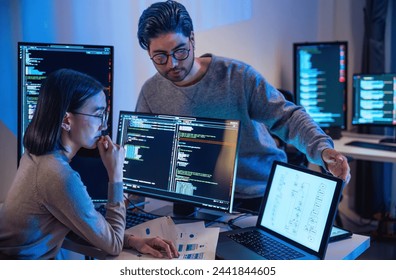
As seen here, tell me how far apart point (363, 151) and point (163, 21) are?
167 centimetres

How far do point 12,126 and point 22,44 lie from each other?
0.33 meters

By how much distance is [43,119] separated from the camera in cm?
141

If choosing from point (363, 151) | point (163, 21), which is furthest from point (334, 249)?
point (363, 151)

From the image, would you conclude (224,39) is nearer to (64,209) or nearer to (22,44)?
(22,44)

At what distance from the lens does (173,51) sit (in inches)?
69.6

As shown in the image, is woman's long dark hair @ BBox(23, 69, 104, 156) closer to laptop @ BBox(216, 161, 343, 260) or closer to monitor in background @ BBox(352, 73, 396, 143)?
laptop @ BBox(216, 161, 343, 260)

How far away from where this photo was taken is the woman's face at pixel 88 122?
1.49 meters

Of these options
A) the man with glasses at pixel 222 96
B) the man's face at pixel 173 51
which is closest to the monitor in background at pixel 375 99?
the man with glasses at pixel 222 96

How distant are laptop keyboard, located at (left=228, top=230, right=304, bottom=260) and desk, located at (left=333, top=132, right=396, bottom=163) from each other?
149 centimetres

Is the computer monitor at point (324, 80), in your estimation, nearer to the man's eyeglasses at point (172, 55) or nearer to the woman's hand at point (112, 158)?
the man's eyeglasses at point (172, 55)

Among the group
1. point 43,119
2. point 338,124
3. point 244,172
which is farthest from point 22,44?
point 338,124

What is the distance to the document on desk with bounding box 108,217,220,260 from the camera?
148 centimetres

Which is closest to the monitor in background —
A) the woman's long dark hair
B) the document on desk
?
the document on desk

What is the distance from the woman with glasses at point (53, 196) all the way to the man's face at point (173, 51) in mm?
356
